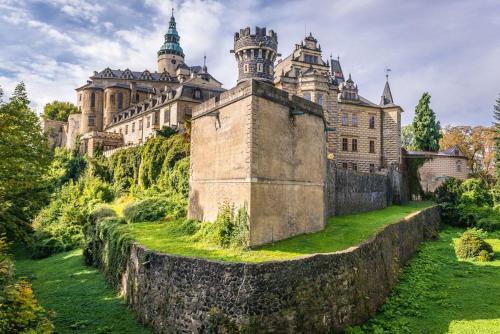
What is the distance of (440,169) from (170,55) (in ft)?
167

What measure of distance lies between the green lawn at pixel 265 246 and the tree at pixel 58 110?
188 ft

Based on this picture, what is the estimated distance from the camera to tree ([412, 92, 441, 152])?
139ft

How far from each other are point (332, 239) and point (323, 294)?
13.6 feet

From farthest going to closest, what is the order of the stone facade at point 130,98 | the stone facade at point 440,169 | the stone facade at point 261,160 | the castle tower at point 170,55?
the castle tower at point 170,55
the stone facade at point 130,98
the stone facade at point 440,169
the stone facade at point 261,160

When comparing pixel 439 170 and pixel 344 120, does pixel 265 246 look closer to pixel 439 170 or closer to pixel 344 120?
pixel 344 120

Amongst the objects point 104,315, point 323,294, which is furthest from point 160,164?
point 323,294

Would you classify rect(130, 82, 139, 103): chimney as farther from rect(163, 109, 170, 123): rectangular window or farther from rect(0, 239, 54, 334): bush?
rect(0, 239, 54, 334): bush

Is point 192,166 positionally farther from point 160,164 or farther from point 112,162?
point 112,162

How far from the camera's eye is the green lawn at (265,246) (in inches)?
513

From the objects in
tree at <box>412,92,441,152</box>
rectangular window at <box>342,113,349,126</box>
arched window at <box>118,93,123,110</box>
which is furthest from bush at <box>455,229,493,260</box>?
arched window at <box>118,93,123,110</box>

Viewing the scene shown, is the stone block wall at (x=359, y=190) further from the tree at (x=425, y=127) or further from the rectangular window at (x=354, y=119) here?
the tree at (x=425, y=127)

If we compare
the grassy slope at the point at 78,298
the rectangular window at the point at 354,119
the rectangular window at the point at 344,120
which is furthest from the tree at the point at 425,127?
the grassy slope at the point at 78,298

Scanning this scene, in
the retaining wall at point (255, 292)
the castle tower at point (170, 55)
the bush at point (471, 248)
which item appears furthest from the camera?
the castle tower at point (170, 55)

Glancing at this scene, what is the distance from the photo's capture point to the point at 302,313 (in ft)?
37.7
